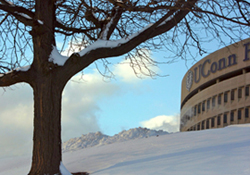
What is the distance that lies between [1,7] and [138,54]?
14.5ft

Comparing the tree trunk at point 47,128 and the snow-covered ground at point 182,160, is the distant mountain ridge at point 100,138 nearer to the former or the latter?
the snow-covered ground at point 182,160

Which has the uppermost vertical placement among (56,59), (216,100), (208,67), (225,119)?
(208,67)

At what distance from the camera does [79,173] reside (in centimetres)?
670

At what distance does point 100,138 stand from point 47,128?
524 inches

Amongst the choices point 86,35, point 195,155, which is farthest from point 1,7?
point 195,155

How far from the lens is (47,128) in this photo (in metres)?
6.29

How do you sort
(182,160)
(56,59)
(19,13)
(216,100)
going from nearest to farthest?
(182,160) → (56,59) → (19,13) → (216,100)

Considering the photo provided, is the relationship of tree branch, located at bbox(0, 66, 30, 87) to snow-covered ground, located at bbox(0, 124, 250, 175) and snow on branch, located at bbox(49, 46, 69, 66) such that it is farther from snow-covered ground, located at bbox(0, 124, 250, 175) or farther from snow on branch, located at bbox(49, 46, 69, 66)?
snow-covered ground, located at bbox(0, 124, 250, 175)

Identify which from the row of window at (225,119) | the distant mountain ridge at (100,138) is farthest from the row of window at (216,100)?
the distant mountain ridge at (100,138)

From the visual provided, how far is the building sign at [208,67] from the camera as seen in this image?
2956cm

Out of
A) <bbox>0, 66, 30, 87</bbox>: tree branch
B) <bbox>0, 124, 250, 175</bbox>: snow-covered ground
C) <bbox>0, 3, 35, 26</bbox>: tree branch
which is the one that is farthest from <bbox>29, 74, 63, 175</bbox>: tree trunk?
<bbox>0, 3, 35, 26</bbox>: tree branch

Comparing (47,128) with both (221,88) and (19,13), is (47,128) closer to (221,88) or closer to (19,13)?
(19,13)

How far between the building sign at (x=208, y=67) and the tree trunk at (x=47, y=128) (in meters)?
25.8

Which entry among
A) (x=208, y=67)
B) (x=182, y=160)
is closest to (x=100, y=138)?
(x=182, y=160)
